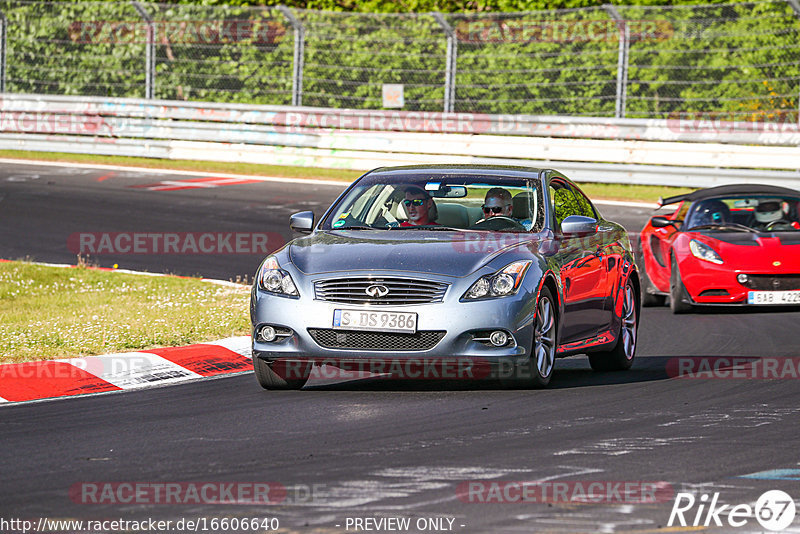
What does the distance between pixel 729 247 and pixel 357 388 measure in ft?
20.1

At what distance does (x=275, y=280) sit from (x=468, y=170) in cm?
197

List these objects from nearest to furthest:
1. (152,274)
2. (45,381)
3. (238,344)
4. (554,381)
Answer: (45,381)
(554,381)
(238,344)
(152,274)

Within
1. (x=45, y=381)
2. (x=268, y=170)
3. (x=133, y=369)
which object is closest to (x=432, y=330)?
(x=133, y=369)

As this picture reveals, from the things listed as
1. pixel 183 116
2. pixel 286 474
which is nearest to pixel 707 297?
pixel 286 474

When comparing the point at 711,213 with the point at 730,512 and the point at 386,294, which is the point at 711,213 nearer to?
the point at 386,294

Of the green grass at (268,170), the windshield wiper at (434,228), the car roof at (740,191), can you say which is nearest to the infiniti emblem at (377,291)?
the windshield wiper at (434,228)

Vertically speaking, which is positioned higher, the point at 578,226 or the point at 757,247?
the point at 578,226

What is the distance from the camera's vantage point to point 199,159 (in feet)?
91.0

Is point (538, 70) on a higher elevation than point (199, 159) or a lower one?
higher

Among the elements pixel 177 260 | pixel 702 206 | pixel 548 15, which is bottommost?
pixel 177 260

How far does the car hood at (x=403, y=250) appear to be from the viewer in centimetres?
873

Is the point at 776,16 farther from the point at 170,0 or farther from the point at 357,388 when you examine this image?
the point at 357,388

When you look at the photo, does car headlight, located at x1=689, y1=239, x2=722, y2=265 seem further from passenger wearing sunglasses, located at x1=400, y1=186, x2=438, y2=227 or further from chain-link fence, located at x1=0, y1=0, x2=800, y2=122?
chain-link fence, located at x1=0, y1=0, x2=800, y2=122

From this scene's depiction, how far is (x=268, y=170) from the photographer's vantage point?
2789 centimetres
